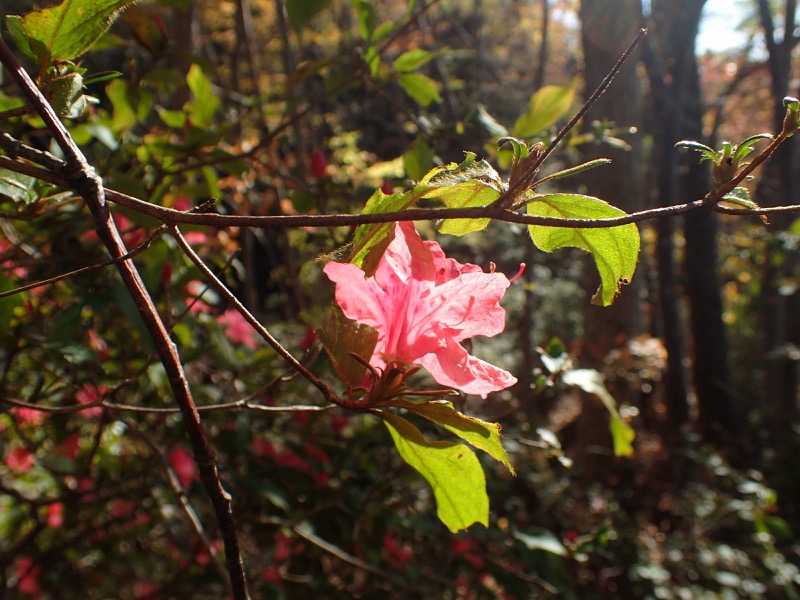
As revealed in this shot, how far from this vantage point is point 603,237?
549 mm

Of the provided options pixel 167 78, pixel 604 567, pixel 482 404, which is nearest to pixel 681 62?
pixel 482 404

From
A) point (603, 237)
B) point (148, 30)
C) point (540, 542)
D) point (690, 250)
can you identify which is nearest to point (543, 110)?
point (603, 237)

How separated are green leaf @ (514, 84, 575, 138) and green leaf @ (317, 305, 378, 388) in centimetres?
70

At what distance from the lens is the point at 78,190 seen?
49 centimetres

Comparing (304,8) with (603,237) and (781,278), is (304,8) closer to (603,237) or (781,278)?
(603,237)

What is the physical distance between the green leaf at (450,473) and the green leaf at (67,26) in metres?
0.42

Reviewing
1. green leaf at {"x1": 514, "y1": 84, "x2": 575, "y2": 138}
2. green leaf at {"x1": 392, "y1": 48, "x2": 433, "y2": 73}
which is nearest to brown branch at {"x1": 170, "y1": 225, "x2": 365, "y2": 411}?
green leaf at {"x1": 514, "y1": 84, "x2": 575, "y2": 138}

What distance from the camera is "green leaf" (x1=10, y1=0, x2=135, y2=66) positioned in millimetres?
562

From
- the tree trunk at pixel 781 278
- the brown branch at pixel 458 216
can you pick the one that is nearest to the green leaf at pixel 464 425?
the brown branch at pixel 458 216

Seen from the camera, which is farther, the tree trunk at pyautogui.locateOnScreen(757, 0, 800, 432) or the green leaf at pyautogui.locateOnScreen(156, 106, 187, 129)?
the tree trunk at pyautogui.locateOnScreen(757, 0, 800, 432)

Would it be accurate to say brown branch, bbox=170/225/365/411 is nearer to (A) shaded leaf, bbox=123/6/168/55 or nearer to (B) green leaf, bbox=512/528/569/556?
(A) shaded leaf, bbox=123/6/168/55

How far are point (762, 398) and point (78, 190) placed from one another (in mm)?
6720

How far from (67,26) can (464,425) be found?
Answer: 479mm

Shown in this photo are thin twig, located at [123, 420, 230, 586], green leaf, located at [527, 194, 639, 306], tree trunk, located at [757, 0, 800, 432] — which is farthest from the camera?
tree trunk, located at [757, 0, 800, 432]
